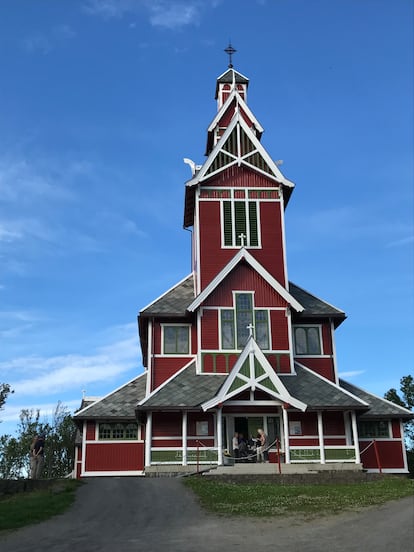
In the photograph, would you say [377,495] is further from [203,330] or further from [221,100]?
[221,100]

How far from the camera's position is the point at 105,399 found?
2920 cm

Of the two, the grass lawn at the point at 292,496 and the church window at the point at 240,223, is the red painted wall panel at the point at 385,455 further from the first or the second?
the church window at the point at 240,223

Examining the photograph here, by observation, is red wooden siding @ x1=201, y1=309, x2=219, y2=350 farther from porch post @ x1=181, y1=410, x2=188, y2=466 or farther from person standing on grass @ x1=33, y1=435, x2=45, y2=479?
person standing on grass @ x1=33, y1=435, x2=45, y2=479

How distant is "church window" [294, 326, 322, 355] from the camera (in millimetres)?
30375

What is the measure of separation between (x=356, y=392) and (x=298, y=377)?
396cm

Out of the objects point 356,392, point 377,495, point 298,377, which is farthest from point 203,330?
point 377,495

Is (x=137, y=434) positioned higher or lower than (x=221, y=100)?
lower

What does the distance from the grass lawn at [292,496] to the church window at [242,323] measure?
8.82 meters

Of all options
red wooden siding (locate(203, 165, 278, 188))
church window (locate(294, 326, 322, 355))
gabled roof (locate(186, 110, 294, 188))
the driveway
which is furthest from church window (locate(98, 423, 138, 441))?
red wooden siding (locate(203, 165, 278, 188))

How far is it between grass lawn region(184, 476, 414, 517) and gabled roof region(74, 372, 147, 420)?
8.08 metres

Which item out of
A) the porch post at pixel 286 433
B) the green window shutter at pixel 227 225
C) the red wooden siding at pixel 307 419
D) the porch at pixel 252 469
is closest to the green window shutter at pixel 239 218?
the green window shutter at pixel 227 225

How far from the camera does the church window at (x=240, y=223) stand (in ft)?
102

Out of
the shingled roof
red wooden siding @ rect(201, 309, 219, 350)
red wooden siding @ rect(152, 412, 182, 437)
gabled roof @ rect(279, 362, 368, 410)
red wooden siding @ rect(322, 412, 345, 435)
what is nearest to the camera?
gabled roof @ rect(279, 362, 368, 410)

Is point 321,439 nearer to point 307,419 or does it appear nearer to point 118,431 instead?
point 307,419
